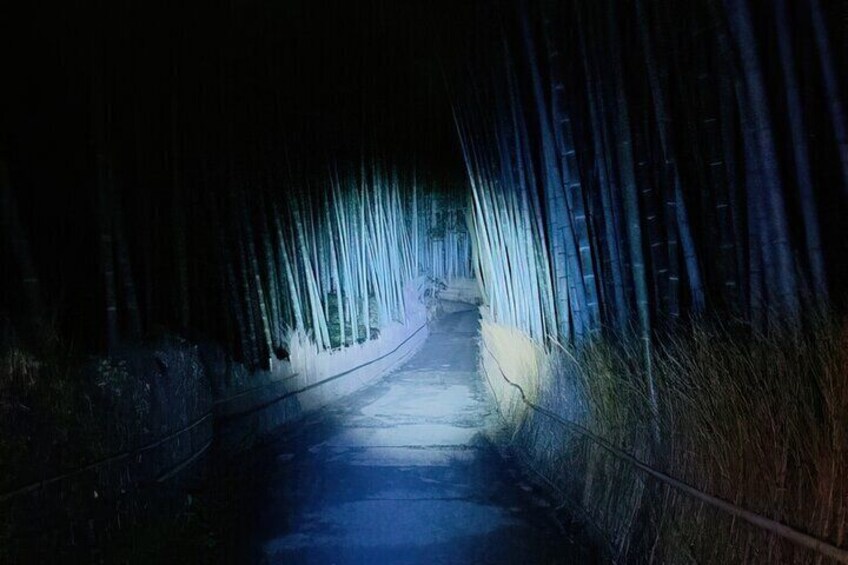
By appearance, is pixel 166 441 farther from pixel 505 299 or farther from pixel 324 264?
pixel 324 264

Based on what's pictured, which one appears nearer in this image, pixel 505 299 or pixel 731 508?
pixel 731 508

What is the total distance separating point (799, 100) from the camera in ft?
9.09

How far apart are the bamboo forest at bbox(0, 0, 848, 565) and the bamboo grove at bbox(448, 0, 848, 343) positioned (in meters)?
0.02

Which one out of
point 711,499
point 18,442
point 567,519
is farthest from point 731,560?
point 18,442

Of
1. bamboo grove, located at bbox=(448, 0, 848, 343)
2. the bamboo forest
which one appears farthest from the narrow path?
bamboo grove, located at bbox=(448, 0, 848, 343)

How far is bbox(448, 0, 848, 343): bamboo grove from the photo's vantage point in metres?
2.81

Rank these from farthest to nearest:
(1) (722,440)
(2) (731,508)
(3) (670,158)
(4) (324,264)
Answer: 1. (4) (324,264)
2. (3) (670,158)
3. (1) (722,440)
4. (2) (731,508)

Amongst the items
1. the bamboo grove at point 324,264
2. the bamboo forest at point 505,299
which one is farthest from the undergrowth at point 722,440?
the bamboo grove at point 324,264

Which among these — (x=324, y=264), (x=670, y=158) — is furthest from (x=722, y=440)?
(x=324, y=264)

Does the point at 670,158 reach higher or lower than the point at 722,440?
higher

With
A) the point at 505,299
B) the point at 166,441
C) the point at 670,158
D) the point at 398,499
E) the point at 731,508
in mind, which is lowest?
the point at 398,499

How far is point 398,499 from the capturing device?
4.91 m

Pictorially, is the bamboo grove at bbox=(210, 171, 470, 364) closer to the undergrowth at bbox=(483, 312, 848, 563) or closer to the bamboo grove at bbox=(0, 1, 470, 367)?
the bamboo grove at bbox=(0, 1, 470, 367)

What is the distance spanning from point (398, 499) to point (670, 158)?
3.14 m
